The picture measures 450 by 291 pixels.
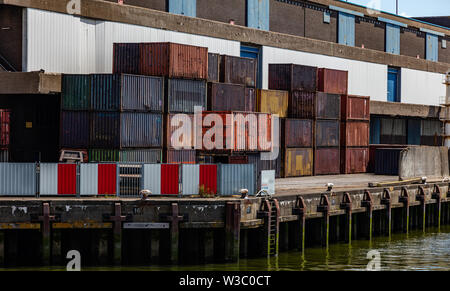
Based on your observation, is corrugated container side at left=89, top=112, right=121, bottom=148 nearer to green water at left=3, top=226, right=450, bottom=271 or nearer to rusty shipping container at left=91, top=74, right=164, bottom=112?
rusty shipping container at left=91, top=74, right=164, bottom=112

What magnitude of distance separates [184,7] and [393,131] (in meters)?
28.0

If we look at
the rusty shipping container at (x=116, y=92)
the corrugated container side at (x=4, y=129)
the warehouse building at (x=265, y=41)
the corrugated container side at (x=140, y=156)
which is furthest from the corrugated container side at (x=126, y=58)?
the corrugated container side at (x=4, y=129)

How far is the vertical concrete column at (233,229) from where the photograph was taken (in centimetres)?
3097

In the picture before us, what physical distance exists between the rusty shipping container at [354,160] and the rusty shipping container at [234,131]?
46.9 ft

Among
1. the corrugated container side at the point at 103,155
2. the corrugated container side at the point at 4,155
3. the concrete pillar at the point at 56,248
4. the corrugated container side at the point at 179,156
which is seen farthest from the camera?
the corrugated container side at the point at 179,156

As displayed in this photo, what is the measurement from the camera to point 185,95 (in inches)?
1636

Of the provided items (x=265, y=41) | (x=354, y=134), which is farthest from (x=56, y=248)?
(x=265, y=41)

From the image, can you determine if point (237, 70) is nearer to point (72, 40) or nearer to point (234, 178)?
point (72, 40)

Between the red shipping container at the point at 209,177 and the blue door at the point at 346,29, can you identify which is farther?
the blue door at the point at 346,29

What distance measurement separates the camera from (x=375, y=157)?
5638 centimetres

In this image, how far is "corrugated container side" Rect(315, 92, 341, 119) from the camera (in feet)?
173

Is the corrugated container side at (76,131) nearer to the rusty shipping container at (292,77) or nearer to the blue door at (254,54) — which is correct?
the rusty shipping container at (292,77)
